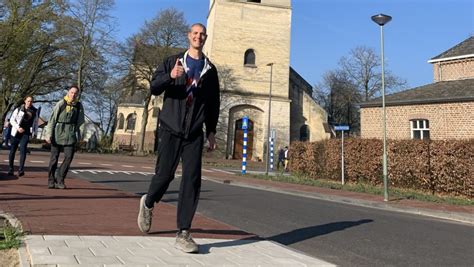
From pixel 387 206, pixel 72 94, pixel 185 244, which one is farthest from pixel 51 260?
pixel 387 206

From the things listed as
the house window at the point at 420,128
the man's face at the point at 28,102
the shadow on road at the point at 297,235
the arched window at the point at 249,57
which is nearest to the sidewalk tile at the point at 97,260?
the shadow on road at the point at 297,235

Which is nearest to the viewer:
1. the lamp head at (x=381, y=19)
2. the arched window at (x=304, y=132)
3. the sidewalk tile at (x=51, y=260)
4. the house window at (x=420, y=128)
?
the sidewalk tile at (x=51, y=260)

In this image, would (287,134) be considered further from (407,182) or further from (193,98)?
(193,98)

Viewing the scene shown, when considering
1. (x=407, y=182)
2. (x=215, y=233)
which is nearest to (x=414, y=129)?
(x=407, y=182)

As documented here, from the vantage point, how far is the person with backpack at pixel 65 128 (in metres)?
8.37

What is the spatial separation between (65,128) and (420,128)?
2510cm

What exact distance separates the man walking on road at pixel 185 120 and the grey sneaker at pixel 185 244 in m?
0.03

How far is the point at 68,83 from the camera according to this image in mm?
39969

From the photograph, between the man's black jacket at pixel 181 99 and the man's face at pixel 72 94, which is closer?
the man's black jacket at pixel 181 99

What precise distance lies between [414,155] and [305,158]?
7555 mm

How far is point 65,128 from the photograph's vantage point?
8.45m

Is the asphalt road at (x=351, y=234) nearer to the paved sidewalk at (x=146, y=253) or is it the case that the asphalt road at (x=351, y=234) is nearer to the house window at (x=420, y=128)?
the paved sidewalk at (x=146, y=253)

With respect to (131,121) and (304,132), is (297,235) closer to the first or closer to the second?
(304,132)

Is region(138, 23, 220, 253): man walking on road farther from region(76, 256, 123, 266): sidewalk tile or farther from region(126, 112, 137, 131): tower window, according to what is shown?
region(126, 112, 137, 131): tower window
